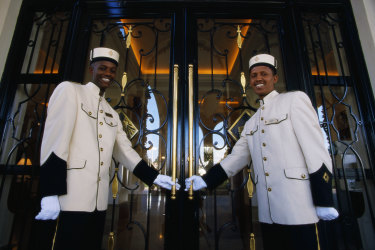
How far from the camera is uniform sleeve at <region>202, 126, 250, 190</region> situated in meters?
1.85

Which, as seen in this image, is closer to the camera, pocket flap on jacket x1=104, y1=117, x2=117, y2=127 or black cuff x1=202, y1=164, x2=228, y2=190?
pocket flap on jacket x1=104, y1=117, x2=117, y2=127

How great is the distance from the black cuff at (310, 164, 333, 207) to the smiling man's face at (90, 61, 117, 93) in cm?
176

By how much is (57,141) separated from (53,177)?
227 millimetres

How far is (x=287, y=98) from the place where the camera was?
5.34ft

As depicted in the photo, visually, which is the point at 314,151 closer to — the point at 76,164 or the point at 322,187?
the point at 322,187

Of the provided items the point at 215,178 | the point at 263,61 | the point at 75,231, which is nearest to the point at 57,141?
the point at 75,231

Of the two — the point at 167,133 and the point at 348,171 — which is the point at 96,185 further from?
the point at 348,171

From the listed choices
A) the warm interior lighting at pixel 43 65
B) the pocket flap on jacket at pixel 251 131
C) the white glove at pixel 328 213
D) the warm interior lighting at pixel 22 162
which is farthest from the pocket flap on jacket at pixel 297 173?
the warm interior lighting at pixel 43 65

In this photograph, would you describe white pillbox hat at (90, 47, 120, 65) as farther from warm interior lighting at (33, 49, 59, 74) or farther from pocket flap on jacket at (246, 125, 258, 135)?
pocket flap on jacket at (246, 125, 258, 135)

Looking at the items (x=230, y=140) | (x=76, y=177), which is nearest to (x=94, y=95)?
(x=76, y=177)

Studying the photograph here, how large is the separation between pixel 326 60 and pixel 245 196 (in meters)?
1.91

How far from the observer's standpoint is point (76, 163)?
1381mm

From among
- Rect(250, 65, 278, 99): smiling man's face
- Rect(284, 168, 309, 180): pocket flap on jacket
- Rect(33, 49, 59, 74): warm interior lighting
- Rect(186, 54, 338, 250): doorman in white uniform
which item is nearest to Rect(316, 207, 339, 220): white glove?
Rect(186, 54, 338, 250): doorman in white uniform

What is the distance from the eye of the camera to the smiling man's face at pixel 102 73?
177 cm
